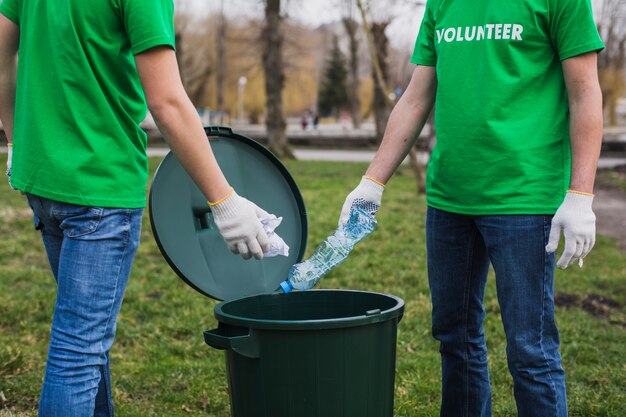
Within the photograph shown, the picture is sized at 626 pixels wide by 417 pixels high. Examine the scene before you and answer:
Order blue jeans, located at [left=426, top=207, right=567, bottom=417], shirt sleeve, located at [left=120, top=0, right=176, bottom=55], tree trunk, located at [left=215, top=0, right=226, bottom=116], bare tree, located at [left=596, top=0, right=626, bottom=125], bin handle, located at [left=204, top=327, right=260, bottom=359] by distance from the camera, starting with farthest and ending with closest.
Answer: tree trunk, located at [left=215, top=0, right=226, bottom=116] < bare tree, located at [left=596, top=0, right=626, bottom=125] < blue jeans, located at [left=426, top=207, right=567, bottom=417] < bin handle, located at [left=204, top=327, right=260, bottom=359] < shirt sleeve, located at [left=120, top=0, right=176, bottom=55]

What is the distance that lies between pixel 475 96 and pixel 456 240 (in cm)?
46

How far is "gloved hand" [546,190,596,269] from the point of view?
6.91 ft

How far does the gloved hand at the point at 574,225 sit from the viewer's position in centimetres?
211

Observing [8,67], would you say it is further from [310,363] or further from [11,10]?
[310,363]

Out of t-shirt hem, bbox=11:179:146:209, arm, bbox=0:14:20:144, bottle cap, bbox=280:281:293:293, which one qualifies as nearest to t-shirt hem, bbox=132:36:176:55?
t-shirt hem, bbox=11:179:146:209

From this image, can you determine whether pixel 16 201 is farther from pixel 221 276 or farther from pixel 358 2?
pixel 221 276

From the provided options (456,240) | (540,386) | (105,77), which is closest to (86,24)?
(105,77)

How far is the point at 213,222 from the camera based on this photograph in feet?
8.16

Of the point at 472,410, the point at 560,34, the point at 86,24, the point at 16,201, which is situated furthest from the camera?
the point at 16,201

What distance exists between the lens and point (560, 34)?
2.13 m

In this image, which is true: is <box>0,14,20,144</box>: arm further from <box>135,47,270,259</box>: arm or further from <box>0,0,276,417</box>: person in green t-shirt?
<box>135,47,270,259</box>: arm

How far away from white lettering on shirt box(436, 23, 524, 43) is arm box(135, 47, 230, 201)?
833mm

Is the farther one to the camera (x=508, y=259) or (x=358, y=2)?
(x=358, y=2)

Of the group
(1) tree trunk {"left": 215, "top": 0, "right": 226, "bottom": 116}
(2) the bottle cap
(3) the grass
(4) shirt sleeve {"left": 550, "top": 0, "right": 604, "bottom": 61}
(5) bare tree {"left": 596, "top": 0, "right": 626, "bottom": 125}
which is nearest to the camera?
(4) shirt sleeve {"left": 550, "top": 0, "right": 604, "bottom": 61}
